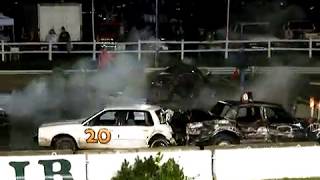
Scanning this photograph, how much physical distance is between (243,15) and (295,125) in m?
26.6

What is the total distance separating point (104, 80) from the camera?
83.2 ft

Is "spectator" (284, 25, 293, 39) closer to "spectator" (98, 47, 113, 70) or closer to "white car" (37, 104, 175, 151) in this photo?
"spectator" (98, 47, 113, 70)

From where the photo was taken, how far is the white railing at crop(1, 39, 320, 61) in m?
29.9

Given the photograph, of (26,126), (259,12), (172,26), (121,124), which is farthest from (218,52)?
(121,124)

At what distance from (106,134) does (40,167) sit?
4.15 metres

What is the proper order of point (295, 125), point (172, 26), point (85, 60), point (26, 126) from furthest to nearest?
point (172, 26), point (85, 60), point (26, 126), point (295, 125)

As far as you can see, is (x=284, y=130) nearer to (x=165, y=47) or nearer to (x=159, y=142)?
(x=159, y=142)

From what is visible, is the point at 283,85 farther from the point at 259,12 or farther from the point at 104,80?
the point at 259,12

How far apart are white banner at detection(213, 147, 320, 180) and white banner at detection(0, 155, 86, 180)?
2.55 meters

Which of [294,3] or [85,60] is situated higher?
[294,3]

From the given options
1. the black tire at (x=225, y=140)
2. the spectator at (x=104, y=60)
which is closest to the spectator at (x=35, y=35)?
the spectator at (x=104, y=60)


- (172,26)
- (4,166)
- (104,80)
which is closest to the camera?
(4,166)

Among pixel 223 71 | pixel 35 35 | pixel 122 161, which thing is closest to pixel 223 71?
pixel 223 71

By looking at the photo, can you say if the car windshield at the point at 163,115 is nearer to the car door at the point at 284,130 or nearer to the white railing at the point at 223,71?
the car door at the point at 284,130
